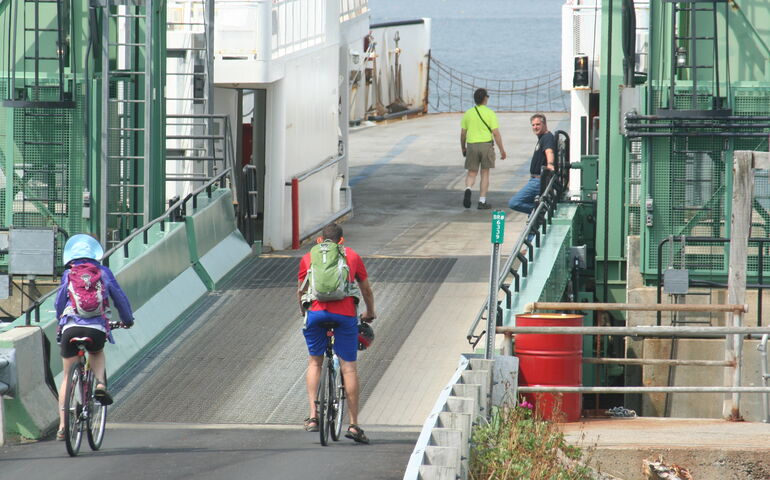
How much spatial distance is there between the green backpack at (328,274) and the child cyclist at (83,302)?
1488 millimetres

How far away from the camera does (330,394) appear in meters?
9.77

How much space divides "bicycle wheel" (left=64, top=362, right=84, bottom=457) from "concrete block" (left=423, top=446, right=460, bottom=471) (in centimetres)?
302

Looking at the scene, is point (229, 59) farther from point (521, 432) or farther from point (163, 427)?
point (521, 432)

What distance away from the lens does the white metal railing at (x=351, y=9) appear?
74.4 feet

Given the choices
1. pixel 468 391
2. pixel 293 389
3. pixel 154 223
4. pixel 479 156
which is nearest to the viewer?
pixel 468 391

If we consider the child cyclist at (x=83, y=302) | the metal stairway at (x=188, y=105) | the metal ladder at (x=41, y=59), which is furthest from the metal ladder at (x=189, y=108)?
the child cyclist at (x=83, y=302)

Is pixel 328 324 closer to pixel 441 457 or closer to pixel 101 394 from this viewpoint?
pixel 101 394

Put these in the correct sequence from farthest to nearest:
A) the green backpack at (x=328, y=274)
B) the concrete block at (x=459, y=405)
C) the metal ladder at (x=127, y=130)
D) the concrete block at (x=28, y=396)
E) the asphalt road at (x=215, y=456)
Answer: the metal ladder at (x=127, y=130)
the concrete block at (x=28, y=396)
the green backpack at (x=328, y=274)
the asphalt road at (x=215, y=456)
the concrete block at (x=459, y=405)

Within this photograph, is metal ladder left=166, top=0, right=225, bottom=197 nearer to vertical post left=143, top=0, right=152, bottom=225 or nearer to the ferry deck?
the ferry deck

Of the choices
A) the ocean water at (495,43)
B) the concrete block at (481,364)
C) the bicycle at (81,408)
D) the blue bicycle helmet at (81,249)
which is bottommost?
the bicycle at (81,408)

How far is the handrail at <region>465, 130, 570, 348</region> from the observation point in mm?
11516

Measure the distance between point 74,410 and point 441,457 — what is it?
3.14 metres

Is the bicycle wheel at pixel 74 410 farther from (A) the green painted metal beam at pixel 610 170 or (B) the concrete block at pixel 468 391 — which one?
(A) the green painted metal beam at pixel 610 170

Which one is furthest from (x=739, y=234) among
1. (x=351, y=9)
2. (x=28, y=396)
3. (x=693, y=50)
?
(x=351, y=9)
